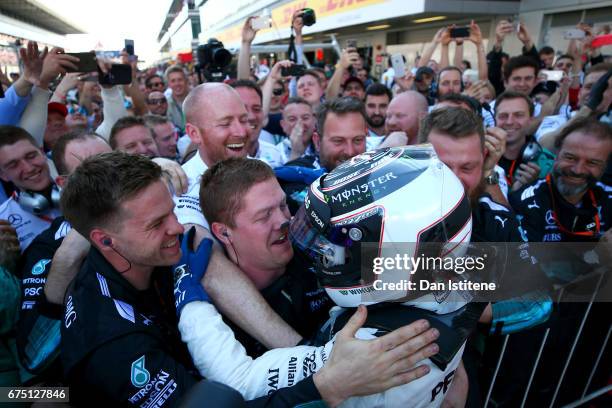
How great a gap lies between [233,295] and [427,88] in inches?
255

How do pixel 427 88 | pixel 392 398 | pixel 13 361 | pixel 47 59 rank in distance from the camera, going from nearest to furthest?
pixel 392 398
pixel 13 361
pixel 47 59
pixel 427 88

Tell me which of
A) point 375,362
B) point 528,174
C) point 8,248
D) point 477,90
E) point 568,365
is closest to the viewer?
point 375,362

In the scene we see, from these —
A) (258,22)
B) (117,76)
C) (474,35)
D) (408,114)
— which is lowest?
(408,114)

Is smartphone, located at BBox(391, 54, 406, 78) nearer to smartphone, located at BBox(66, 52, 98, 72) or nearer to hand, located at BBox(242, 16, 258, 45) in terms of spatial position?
hand, located at BBox(242, 16, 258, 45)

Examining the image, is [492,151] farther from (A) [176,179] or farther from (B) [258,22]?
(B) [258,22]

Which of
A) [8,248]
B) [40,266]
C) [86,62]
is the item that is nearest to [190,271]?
[40,266]

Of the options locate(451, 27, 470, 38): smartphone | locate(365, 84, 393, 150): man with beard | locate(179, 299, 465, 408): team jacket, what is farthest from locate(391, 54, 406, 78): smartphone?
locate(179, 299, 465, 408): team jacket

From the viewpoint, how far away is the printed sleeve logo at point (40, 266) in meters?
1.85

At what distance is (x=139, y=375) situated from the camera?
50.6 inches

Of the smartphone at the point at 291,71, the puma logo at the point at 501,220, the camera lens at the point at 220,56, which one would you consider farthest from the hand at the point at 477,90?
the camera lens at the point at 220,56

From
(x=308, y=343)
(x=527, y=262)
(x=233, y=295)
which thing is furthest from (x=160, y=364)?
(x=527, y=262)

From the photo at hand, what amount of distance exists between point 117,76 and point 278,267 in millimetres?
3408

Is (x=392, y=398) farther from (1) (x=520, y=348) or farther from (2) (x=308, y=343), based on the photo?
(1) (x=520, y=348)

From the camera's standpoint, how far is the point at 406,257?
1.23m
